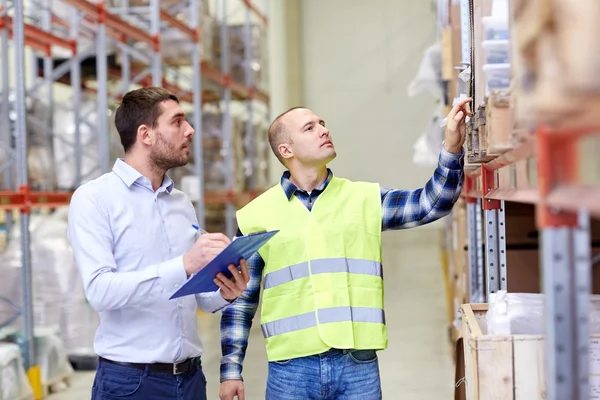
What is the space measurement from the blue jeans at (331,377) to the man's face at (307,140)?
65cm

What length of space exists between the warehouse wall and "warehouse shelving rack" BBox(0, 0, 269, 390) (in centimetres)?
592

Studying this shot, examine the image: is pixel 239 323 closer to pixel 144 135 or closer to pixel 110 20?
pixel 144 135

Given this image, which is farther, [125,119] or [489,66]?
[125,119]

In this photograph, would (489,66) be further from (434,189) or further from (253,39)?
(253,39)

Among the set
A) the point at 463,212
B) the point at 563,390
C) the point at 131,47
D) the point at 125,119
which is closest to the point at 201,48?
the point at 131,47

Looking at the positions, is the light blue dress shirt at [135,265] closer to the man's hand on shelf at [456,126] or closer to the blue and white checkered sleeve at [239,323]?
the blue and white checkered sleeve at [239,323]

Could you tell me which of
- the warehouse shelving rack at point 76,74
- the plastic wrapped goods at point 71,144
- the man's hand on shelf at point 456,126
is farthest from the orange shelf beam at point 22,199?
the man's hand on shelf at point 456,126

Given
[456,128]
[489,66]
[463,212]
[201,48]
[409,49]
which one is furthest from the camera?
[409,49]

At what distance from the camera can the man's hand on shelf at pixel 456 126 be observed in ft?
8.25

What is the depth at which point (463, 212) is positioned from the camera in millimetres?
5297

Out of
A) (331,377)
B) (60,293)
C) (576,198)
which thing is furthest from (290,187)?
(60,293)

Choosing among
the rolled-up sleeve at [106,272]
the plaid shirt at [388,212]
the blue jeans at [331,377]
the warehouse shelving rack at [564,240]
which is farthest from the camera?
the plaid shirt at [388,212]

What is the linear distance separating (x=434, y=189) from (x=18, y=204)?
12.2 feet

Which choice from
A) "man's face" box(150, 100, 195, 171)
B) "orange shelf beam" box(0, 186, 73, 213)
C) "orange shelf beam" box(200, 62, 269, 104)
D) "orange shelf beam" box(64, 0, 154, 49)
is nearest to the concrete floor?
"orange shelf beam" box(0, 186, 73, 213)
